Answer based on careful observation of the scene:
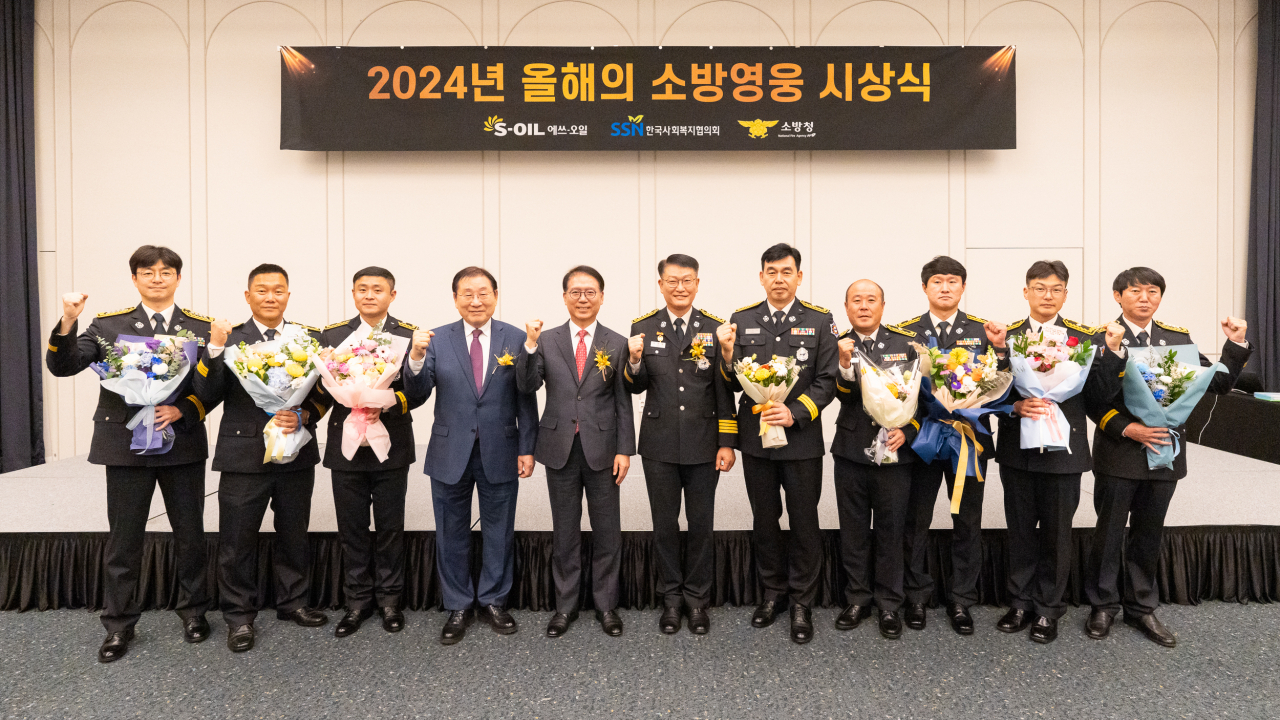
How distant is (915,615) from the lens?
2.81 m

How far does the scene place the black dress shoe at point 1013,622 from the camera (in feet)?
9.06

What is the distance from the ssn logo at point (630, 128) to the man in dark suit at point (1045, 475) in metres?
3.41

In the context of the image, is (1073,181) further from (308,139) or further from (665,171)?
(308,139)

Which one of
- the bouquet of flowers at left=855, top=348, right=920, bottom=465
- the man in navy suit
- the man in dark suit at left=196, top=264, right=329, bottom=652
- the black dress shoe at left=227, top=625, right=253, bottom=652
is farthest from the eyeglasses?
the black dress shoe at left=227, top=625, right=253, bottom=652

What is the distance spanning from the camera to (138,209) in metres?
5.49

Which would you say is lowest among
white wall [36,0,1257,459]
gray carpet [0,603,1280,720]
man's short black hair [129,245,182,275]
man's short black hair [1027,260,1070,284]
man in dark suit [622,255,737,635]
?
gray carpet [0,603,1280,720]

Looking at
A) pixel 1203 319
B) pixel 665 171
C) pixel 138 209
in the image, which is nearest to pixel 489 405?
pixel 665 171

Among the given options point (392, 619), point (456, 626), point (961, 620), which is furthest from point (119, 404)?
point (961, 620)

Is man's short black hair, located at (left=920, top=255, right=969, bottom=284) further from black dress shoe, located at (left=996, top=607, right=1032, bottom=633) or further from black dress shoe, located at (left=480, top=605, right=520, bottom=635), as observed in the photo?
black dress shoe, located at (left=480, top=605, right=520, bottom=635)

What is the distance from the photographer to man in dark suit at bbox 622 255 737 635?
8.96 feet

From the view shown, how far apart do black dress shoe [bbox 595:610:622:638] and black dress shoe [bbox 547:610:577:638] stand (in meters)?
0.15

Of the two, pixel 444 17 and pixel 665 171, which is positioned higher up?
pixel 444 17

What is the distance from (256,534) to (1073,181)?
656 cm

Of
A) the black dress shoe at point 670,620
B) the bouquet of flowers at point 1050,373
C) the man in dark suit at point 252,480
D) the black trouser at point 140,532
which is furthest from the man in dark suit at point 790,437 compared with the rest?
the black trouser at point 140,532
